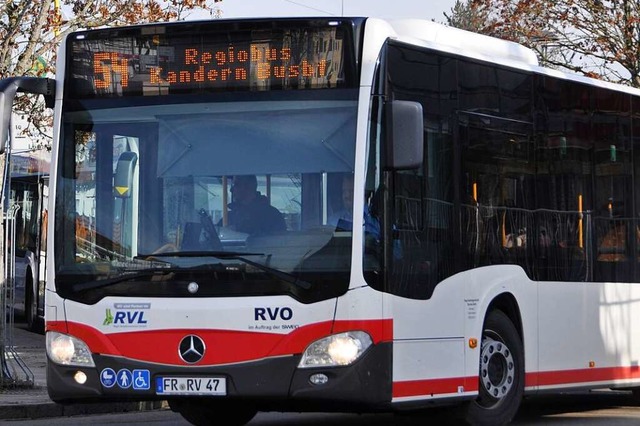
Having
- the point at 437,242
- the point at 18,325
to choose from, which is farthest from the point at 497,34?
the point at 437,242

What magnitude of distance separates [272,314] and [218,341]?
0.45 m

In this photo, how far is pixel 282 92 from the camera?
10398 millimetres

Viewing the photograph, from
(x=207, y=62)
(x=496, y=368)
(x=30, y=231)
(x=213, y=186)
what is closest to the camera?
(x=213, y=186)

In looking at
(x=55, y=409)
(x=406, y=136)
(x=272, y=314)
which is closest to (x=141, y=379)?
(x=272, y=314)

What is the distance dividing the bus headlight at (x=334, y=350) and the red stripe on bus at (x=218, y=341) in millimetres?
43

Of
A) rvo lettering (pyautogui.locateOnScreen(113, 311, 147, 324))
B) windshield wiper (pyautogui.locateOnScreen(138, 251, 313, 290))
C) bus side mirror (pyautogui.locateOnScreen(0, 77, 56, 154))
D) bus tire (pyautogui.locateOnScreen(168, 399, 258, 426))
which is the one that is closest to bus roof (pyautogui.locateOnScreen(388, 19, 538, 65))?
windshield wiper (pyautogui.locateOnScreen(138, 251, 313, 290))

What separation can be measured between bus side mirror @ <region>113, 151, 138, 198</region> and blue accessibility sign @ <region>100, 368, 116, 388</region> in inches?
49.8

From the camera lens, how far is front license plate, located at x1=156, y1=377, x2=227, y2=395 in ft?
33.5

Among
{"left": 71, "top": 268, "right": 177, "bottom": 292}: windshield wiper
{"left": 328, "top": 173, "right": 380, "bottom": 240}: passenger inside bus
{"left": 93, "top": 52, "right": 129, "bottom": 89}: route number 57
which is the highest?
{"left": 93, "top": 52, "right": 129, "bottom": 89}: route number 57

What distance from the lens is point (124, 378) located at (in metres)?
10.4

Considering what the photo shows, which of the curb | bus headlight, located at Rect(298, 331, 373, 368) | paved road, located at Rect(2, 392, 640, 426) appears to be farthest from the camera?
the curb

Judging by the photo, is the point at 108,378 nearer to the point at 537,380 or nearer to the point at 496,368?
the point at 496,368

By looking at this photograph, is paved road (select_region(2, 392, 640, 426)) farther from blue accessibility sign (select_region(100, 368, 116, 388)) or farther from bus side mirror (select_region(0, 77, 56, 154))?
bus side mirror (select_region(0, 77, 56, 154))

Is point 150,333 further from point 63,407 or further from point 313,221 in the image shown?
point 63,407
